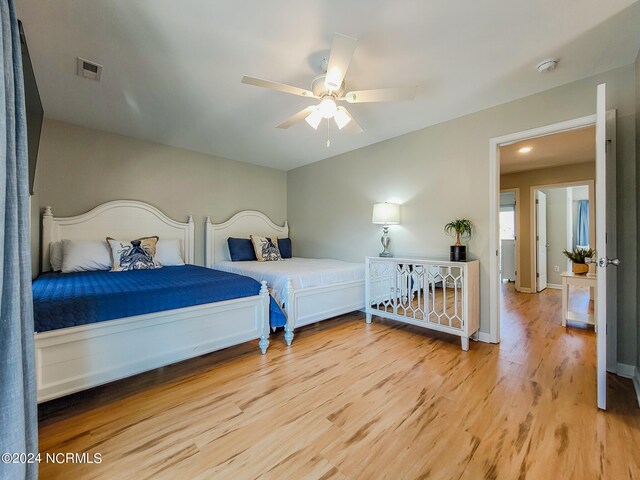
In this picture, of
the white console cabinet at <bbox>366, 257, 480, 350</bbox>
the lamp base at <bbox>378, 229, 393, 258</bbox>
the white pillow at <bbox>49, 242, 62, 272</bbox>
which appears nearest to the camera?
the white console cabinet at <bbox>366, 257, 480, 350</bbox>

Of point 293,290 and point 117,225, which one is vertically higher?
point 117,225

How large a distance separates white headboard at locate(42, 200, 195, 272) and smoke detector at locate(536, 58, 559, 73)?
4257 mm

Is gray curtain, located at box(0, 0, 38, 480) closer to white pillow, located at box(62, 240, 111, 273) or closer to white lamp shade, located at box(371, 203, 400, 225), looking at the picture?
white pillow, located at box(62, 240, 111, 273)

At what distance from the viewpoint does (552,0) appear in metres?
1.51

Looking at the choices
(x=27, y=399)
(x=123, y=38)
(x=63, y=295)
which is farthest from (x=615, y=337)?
(x=123, y=38)

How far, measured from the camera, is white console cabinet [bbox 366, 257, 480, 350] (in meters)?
2.58

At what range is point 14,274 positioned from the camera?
1003mm

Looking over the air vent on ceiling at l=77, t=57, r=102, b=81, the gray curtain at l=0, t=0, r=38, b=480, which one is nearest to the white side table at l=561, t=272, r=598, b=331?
the gray curtain at l=0, t=0, r=38, b=480

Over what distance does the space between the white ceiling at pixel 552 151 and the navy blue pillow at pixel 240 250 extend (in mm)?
3700

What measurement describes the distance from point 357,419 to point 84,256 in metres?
3.22

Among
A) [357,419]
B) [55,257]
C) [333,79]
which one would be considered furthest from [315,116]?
[55,257]

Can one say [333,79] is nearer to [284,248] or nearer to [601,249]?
[601,249]

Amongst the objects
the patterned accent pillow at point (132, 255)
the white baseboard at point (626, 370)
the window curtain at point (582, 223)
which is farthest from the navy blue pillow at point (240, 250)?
the window curtain at point (582, 223)

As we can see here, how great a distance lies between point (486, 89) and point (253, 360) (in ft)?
10.6
